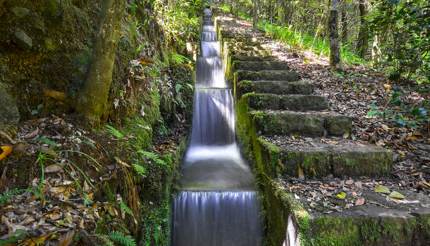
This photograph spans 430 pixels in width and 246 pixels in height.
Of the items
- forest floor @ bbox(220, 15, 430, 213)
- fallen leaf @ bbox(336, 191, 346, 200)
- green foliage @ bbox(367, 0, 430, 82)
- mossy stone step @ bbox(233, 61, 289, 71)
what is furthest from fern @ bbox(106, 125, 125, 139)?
green foliage @ bbox(367, 0, 430, 82)

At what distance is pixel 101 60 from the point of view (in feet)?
11.8

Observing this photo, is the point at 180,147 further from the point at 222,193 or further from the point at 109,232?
the point at 109,232

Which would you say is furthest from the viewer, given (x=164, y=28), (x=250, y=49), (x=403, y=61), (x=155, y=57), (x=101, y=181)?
(x=250, y=49)

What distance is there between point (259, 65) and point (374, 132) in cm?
343

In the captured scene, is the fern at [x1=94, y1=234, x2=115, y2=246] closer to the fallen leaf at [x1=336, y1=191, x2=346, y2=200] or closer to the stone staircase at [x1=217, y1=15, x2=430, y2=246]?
the stone staircase at [x1=217, y1=15, x2=430, y2=246]

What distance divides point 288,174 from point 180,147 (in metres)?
2.22

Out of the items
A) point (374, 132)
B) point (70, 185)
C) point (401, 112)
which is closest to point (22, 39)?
point (70, 185)

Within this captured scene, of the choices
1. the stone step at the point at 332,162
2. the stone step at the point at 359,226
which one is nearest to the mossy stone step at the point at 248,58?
the stone step at the point at 332,162

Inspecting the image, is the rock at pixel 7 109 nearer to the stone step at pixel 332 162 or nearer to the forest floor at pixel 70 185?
the forest floor at pixel 70 185

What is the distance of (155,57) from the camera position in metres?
6.40

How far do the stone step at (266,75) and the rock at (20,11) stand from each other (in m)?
4.71

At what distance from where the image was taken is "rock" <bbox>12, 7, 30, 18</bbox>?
330 cm

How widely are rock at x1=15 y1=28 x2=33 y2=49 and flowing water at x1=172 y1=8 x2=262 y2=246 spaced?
2692mm

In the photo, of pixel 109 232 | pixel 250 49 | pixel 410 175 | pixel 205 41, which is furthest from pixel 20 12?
pixel 205 41
